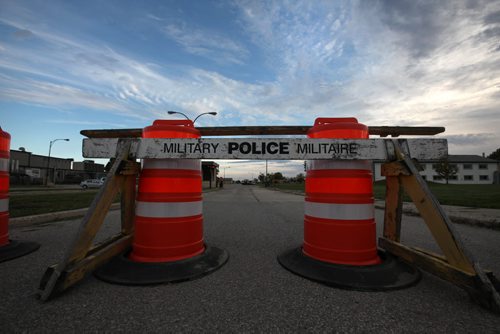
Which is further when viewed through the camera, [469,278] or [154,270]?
[154,270]

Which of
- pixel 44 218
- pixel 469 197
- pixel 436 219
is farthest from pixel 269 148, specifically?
pixel 469 197

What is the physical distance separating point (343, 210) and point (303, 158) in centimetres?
77

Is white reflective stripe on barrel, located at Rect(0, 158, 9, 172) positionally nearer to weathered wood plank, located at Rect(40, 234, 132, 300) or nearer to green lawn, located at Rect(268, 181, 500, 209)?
weathered wood plank, located at Rect(40, 234, 132, 300)

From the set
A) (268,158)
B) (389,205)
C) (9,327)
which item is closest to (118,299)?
(9,327)

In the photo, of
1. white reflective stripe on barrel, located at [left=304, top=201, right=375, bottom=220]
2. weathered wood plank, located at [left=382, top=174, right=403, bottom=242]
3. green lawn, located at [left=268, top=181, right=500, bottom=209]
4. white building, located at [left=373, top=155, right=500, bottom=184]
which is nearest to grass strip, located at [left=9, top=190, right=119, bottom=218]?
white reflective stripe on barrel, located at [left=304, top=201, right=375, bottom=220]

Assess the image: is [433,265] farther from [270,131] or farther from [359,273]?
[270,131]

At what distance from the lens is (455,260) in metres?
2.26

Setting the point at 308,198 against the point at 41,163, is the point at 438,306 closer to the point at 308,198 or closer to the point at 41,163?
the point at 308,198

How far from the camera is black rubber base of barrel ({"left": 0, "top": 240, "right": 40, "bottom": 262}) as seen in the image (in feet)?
10.6

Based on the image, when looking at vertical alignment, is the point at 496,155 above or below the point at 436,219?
above

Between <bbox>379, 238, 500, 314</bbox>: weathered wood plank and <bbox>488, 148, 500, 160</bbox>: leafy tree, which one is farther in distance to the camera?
<bbox>488, 148, 500, 160</bbox>: leafy tree

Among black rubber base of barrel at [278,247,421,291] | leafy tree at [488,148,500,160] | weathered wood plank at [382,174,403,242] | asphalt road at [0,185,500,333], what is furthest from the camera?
leafy tree at [488,148,500,160]

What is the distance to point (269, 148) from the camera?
9.36 feet

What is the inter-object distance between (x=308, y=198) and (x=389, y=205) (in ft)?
3.69
